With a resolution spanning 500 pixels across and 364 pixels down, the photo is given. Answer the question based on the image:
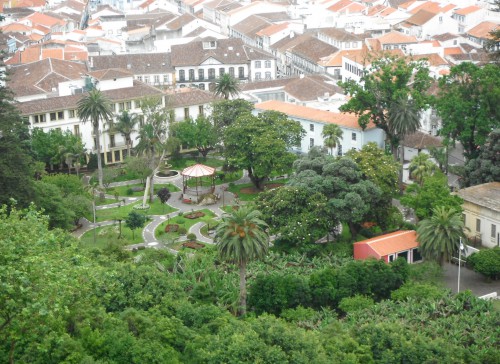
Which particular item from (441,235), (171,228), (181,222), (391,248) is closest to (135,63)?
(181,222)

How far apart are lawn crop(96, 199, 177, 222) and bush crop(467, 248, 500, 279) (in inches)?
1063

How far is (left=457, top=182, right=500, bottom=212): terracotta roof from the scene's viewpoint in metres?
60.2

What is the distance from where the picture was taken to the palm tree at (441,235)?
54156 millimetres

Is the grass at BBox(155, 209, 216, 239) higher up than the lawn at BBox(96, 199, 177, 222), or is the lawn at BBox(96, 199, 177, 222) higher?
the lawn at BBox(96, 199, 177, 222)

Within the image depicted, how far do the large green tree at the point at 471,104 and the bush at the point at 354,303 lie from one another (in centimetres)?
2476

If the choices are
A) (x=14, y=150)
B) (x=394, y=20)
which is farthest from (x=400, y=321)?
(x=394, y=20)

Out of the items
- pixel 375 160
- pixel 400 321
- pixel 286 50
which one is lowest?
pixel 400 321

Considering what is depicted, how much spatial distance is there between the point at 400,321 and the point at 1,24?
118157 millimetres

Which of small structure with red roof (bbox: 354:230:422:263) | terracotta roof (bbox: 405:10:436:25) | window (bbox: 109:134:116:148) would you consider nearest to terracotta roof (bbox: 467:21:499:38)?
terracotta roof (bbox: 405:10:436:25)

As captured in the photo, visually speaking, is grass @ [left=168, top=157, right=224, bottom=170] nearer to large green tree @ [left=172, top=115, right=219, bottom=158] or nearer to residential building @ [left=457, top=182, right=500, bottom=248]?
large green tree @ [left=172, top=115, right=219, bottom=158]

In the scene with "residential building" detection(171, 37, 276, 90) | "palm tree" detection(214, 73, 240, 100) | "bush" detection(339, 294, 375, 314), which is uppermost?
"residential building" detection(171, 37, 276, 90)

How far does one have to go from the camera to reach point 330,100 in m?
91.7

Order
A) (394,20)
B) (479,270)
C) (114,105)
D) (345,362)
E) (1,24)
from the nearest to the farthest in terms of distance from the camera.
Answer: (345,362)
(479,270)
(114,105)
(394,20)
(1,24)

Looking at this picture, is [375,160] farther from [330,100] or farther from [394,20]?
[394,20]
